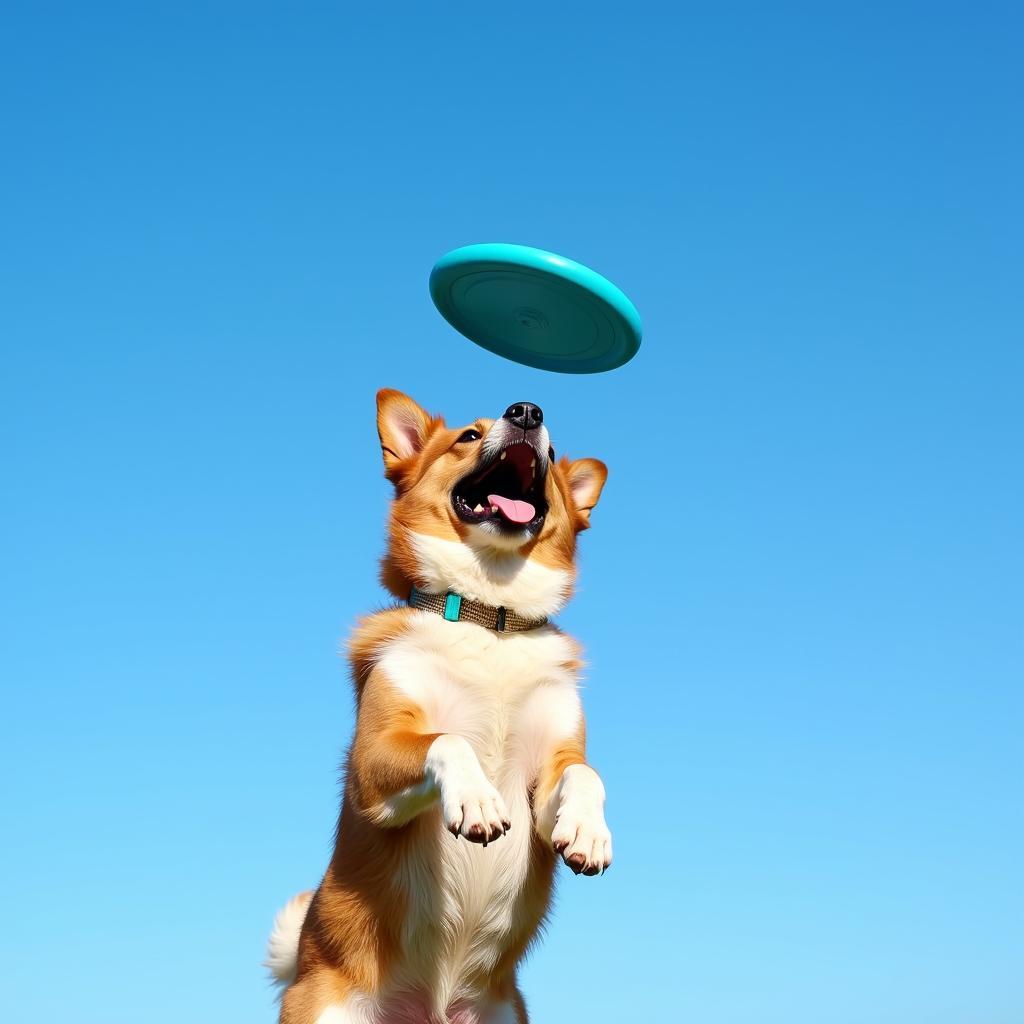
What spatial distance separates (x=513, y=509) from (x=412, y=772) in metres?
1.88

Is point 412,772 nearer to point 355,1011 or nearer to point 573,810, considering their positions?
point 573,810

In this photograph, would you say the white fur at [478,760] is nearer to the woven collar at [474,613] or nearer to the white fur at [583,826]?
the woven collar at [474,613]

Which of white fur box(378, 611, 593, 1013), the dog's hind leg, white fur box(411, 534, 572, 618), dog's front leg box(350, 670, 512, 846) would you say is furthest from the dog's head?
the dog's hind leg

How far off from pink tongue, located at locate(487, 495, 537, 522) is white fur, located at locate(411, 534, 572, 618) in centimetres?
21

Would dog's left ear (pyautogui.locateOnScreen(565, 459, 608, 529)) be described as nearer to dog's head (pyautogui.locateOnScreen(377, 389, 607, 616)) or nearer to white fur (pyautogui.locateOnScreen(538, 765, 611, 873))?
dog's head (pyautogui.locateOnScreen(377, 389, 607, 616))

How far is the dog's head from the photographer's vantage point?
7.14 metres

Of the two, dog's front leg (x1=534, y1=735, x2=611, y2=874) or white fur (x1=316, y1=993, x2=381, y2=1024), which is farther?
white fur (x1=316, y1=993, x2=381, y2=1024)

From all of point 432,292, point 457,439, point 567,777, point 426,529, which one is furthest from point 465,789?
point 432,292

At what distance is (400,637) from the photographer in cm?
686

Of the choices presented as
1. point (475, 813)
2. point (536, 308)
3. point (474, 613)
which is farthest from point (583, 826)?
point (536, 308)

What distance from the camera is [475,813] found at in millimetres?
5469

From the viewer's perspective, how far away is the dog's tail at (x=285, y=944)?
24.1ft

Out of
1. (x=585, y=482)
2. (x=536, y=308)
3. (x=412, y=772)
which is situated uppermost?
(x=536, y=308)

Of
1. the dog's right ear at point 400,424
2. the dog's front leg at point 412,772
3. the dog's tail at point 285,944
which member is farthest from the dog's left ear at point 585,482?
the dog's tail at point 285,944
